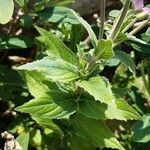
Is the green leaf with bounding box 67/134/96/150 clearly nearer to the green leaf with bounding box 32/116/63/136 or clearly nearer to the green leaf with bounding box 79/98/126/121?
the green leaf with bounding box 32/116/63/136

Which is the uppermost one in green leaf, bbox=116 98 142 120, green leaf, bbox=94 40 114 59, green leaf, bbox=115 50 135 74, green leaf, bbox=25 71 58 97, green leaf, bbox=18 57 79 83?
green leaf, bbox=94 40 114 59

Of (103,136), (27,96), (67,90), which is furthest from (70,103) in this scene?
(27,96)

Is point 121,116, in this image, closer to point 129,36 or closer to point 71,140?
point 129,36

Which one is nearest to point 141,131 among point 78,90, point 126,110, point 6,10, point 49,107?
point 126,110

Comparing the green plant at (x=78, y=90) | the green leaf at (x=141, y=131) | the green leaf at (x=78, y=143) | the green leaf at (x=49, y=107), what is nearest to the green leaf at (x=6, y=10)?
the green plant at (x=78, y=90)

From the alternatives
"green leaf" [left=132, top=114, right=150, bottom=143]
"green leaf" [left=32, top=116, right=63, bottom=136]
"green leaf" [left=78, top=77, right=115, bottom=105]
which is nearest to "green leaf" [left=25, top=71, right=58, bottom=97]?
"green leaf" [left=32, top=116, right=63, bottom=136]
